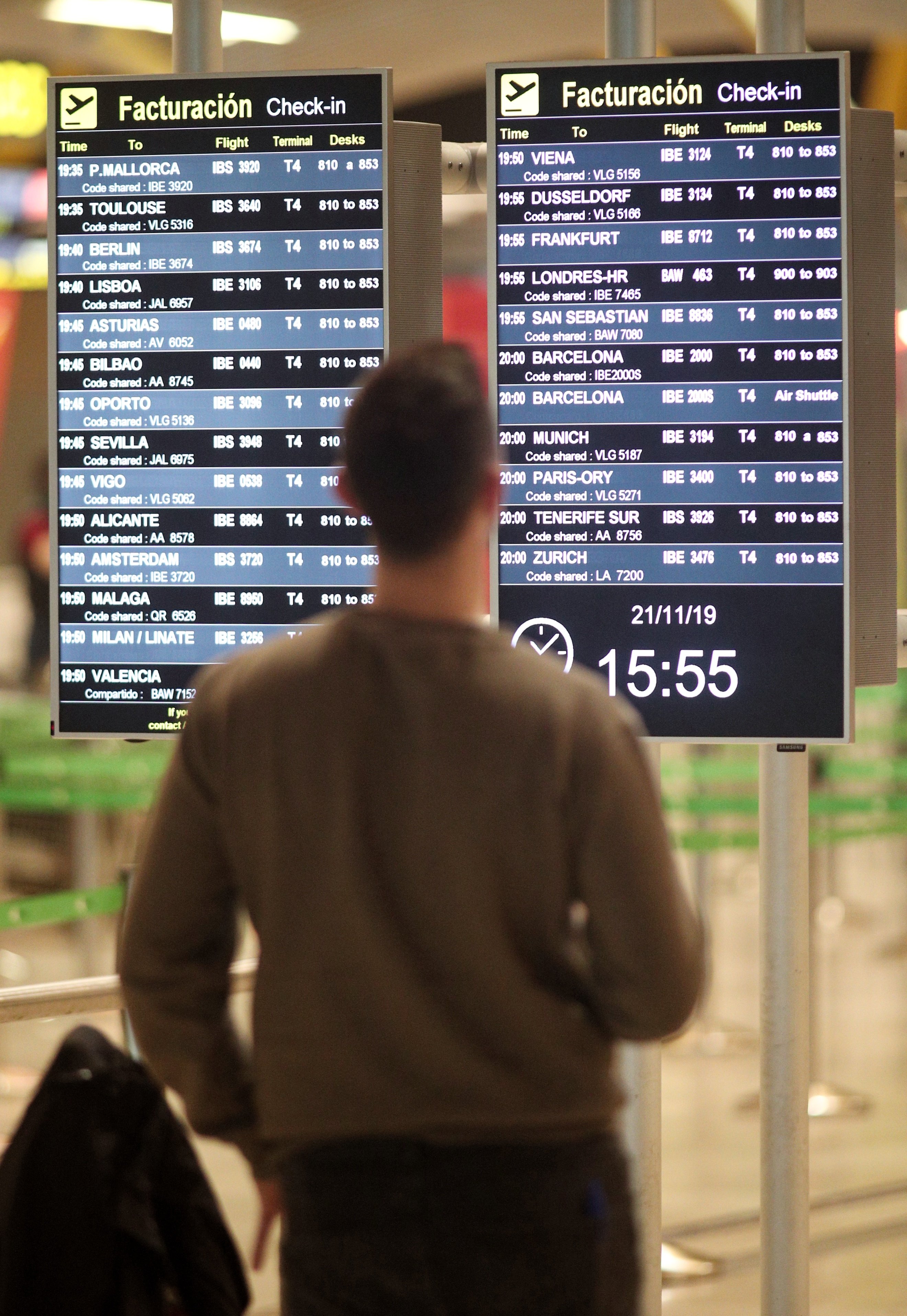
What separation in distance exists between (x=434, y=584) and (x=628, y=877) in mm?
362

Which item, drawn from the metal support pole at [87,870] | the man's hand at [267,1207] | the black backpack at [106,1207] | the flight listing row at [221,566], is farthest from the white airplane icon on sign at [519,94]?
the metal support pole at [87,870]

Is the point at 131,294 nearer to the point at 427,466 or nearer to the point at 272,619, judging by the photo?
the point at 272,619

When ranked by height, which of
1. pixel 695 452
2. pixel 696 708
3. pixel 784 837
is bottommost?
pixel 784 837

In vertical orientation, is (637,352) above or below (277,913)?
above

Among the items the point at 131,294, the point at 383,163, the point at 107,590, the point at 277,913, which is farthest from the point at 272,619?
the point at 277,913

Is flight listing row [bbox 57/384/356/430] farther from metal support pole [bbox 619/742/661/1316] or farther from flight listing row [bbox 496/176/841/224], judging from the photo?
metal support pole [bbox 619/742/661/1316]

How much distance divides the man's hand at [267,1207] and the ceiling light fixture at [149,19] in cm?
482

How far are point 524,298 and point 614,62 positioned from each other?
45 cm

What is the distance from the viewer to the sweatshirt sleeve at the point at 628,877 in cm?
164

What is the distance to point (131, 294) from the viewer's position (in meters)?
3.11

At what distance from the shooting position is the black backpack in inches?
79.7

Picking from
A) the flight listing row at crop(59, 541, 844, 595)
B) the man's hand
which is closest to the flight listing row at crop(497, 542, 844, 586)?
the flight listing row at crop(59, 541, 844, 595)

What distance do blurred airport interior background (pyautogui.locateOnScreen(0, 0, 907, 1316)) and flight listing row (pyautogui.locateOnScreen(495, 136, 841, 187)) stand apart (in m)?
0.70

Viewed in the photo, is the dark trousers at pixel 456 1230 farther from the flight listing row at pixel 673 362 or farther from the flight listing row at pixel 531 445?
the flight listing row at pixel 673 362
